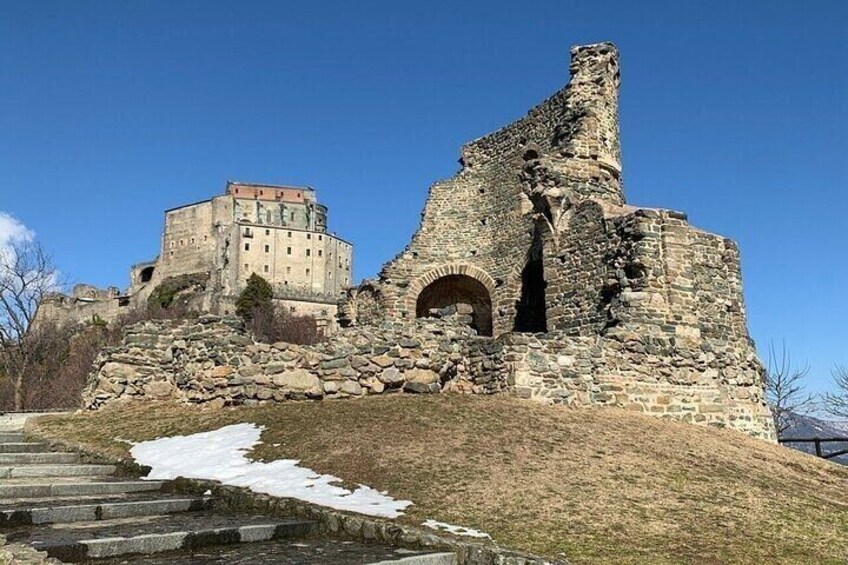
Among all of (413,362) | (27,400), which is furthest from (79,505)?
(27,400)

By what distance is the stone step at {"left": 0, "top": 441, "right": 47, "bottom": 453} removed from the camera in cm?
1100

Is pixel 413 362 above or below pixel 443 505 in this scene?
above

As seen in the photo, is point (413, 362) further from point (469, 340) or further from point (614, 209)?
point (614, 209)

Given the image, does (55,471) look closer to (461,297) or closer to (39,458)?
(39,458)

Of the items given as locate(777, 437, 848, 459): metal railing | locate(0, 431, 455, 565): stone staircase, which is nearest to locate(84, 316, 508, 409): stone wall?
locate(0, 431, 455, 565): stone staircase

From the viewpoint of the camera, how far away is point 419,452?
883 cm

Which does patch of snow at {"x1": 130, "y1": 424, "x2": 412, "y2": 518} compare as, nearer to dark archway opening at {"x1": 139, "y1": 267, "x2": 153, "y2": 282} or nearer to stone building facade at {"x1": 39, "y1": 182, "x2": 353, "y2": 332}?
stone building facade at {"x1": 39, "y1": 182, "x2": 353, "y2": 332}

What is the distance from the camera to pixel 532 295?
20656 millimetres

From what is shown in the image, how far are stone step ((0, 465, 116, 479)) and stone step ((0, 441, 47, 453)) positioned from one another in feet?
5.51

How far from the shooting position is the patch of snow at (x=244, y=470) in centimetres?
716

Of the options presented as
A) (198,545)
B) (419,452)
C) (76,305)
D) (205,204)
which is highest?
(205,204)

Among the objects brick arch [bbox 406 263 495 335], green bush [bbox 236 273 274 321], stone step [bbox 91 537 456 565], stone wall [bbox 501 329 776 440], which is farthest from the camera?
green bush [bbox 236 273 274 321]

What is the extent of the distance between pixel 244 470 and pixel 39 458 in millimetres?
3615

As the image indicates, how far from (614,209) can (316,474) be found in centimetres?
1035
